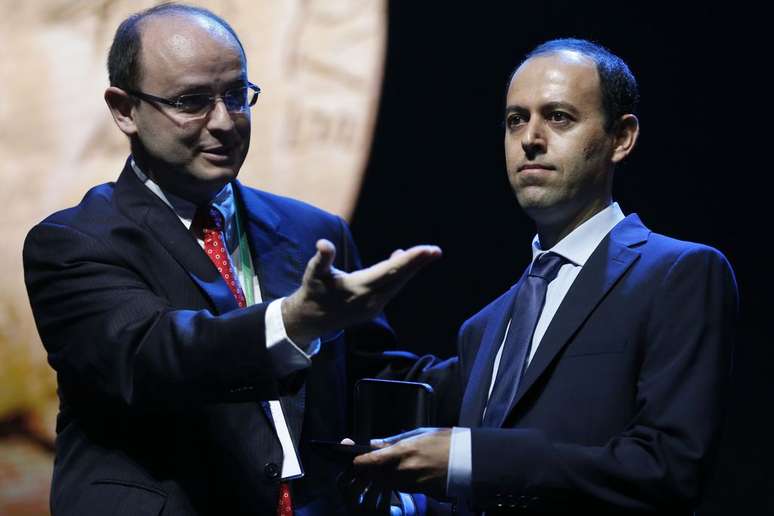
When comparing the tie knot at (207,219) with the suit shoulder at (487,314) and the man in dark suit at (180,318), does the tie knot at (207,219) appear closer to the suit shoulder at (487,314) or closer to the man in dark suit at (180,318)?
the man in dark suit at (180,318)

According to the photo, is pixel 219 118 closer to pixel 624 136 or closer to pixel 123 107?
pixel 123 107

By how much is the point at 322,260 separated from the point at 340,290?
62 mm

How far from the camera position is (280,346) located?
1.65 meters

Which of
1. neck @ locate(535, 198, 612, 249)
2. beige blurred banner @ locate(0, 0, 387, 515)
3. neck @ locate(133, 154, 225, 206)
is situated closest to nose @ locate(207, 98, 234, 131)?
neck @ locate(133, 154, 225, 206)

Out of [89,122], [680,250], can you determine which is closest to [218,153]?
[680,250]

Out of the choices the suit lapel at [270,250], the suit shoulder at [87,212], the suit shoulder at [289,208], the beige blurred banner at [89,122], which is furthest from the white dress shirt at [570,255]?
the beige blurred banner at [89,122]

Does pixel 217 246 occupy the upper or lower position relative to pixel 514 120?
lower

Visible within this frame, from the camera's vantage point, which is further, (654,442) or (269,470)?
(269,470)

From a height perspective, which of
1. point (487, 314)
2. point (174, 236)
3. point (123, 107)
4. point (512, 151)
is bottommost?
point (487, 314)

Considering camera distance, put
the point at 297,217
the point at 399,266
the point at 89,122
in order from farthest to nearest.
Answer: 1. the point at 89,122
2. the point at 297,217
3. the point at 399,266

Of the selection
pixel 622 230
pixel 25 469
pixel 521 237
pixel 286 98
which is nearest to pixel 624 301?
pixel 622 230

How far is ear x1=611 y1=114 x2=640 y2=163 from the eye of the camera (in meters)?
2.00

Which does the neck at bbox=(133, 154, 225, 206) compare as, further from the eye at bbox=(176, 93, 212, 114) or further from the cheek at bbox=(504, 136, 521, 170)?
the cheek at bbox=(504, 136, 521, 170)

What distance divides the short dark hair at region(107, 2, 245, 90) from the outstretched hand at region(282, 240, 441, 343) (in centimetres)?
75
